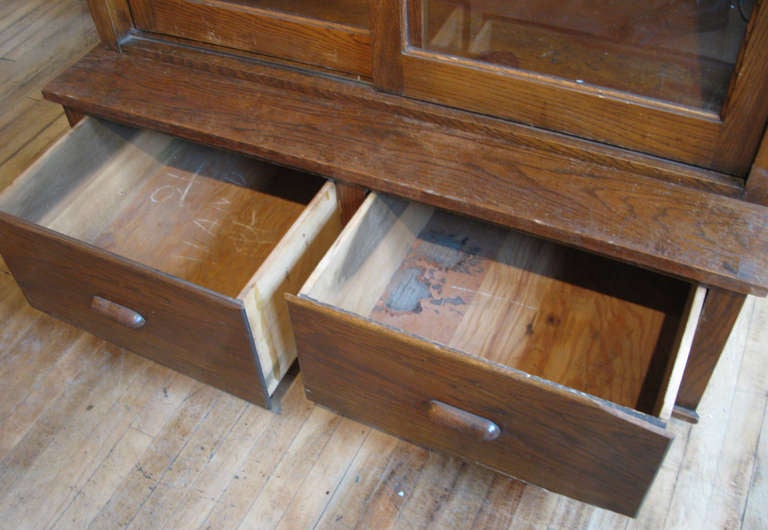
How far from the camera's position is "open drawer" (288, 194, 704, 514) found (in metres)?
0.78

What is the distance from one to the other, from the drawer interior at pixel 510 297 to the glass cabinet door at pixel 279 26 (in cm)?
21

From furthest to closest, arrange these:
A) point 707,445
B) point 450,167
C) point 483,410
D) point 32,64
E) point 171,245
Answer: point 32,64
point 171,245
point 707,445
point 450,167
point 483,410

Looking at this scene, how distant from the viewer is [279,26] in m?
1.03

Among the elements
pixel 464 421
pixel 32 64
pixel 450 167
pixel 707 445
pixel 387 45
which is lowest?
pixel 707 445

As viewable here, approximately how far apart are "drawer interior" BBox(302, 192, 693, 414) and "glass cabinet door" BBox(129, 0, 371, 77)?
207mm

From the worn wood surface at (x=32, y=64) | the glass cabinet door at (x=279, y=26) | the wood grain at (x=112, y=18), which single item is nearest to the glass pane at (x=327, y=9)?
the glass cabinet door at (x=279, y=26)

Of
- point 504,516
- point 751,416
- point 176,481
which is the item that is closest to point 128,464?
point 176,481

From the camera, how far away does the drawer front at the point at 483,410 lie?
2.49 feet

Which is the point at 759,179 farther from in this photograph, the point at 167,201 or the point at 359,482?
the point at 167,201

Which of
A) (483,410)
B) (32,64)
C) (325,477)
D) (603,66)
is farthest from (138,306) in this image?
(32,64)

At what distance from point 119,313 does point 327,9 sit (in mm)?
475

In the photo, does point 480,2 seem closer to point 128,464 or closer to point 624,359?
point 624,359

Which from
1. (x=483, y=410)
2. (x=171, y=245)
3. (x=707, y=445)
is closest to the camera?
(x=483, y=410)

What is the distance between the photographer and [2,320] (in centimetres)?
121
